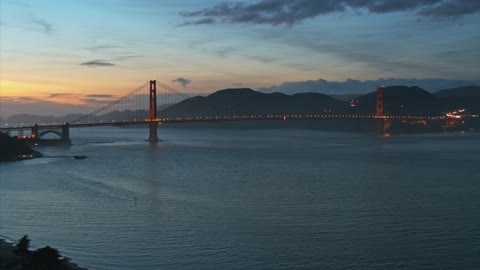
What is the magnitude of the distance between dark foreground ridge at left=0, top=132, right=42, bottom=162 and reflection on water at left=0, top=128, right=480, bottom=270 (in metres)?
6.54

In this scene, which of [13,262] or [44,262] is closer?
[44,262]

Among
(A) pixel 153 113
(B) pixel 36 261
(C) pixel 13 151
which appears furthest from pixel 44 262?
(A) pixel 153 113

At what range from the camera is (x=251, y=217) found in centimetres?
1268

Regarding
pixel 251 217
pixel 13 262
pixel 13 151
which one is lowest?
pixel 251 217

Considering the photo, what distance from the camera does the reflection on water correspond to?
9.43m

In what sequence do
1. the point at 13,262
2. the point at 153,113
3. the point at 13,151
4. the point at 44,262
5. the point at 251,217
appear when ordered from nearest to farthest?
the point at 44,262
the point at 13,262
the point at 251,217
the point at 13,151
the point at 153,113

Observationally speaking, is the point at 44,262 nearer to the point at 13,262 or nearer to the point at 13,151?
the point at 13,262

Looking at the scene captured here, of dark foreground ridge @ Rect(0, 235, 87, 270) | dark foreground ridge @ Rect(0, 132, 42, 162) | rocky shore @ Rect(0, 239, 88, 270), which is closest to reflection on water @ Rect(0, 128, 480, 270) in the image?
rocky shore @ Rect(0, 239, 88, 270)

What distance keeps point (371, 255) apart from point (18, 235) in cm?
697

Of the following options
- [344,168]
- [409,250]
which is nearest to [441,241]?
[409,250]

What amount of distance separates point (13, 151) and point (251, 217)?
21.2 metres

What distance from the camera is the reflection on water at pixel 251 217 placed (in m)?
A: 9.43

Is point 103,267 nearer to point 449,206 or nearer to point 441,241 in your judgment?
point 441,241

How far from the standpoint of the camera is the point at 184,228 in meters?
11.6
